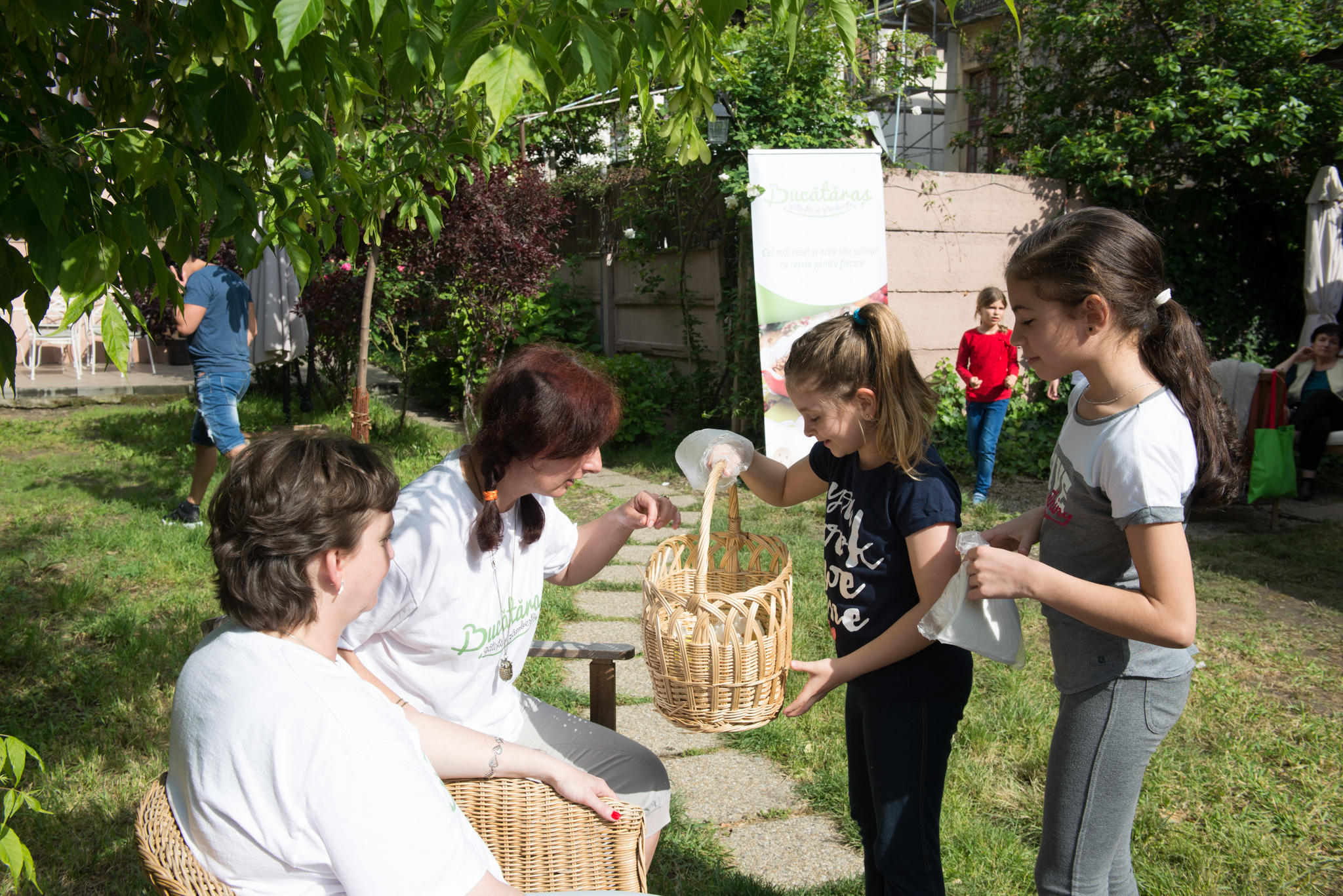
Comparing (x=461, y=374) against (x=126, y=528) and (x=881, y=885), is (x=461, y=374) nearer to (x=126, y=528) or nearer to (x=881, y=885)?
(x=126, y=528)

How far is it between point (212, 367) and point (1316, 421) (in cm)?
758

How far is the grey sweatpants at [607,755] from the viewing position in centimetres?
205

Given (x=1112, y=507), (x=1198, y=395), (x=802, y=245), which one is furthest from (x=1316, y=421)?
(x=1112, y=507)

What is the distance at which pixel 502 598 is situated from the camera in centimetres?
197

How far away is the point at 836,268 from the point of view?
661cm

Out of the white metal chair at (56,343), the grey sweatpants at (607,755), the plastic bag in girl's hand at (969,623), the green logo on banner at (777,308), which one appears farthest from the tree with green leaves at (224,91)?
the white metal chair at (56,343)

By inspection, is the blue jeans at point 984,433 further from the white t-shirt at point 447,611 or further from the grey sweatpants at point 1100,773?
the white t-shirt at point 447,611

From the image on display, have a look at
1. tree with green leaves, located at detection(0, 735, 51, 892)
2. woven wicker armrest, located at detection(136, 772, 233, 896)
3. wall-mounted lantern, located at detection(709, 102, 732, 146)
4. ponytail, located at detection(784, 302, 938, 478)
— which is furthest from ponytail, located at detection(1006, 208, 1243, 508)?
wall-mounted lantern, located at detection(709, 102, 732, 146)

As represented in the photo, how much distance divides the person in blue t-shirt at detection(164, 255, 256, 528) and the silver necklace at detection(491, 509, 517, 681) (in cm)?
394

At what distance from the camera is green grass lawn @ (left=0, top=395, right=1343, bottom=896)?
8.01 feet

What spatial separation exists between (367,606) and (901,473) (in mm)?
1068

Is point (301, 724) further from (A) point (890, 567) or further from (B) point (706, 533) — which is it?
(A) point (890, 567)

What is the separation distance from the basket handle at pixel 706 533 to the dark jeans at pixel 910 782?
1.44 feet

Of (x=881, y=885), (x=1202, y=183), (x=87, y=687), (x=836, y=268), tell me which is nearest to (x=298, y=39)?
(x=881, y=885)
